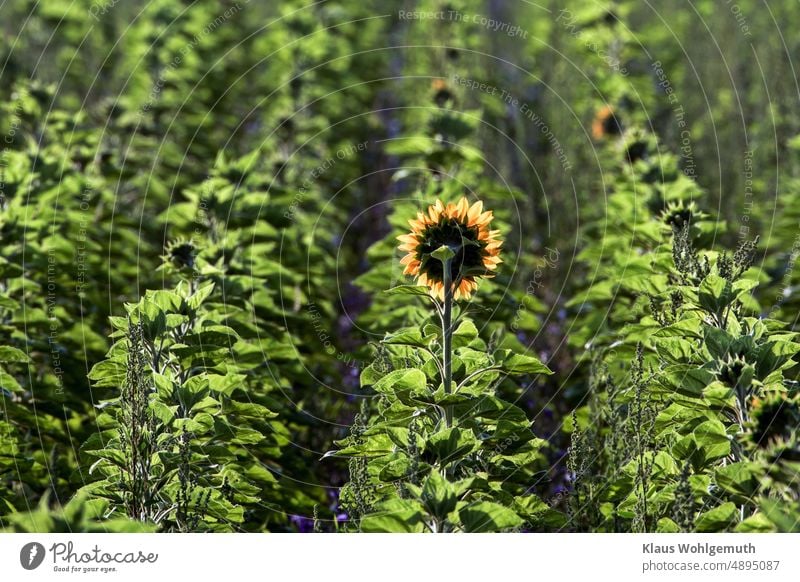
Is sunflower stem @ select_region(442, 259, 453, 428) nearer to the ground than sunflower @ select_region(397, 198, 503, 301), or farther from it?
nearer to the ground

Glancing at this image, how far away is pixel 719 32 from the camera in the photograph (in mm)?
10109

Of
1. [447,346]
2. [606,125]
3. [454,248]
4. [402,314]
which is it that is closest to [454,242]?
[454,248]

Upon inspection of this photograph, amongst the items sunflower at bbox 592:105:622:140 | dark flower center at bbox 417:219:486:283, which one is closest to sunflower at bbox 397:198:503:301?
dark flower center at bbox 417:219:486:283

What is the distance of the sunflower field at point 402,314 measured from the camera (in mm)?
3018

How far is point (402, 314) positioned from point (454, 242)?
1.40m

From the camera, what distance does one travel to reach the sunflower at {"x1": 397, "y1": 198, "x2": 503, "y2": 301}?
2.97 metres

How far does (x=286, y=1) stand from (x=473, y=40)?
236cm

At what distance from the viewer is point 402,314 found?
435 centimetres

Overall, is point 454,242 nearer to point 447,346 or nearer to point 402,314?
point 447,346

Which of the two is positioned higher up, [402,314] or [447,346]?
[402,314]

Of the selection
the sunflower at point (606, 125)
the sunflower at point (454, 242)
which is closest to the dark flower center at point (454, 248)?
the sunflower at point (454, 242)

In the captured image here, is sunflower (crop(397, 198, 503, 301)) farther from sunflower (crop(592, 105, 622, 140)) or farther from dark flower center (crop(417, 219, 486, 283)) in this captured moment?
sunflower (crop(592, 105, 622, 140))

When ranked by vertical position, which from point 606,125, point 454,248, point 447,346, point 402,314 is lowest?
point 447,346
